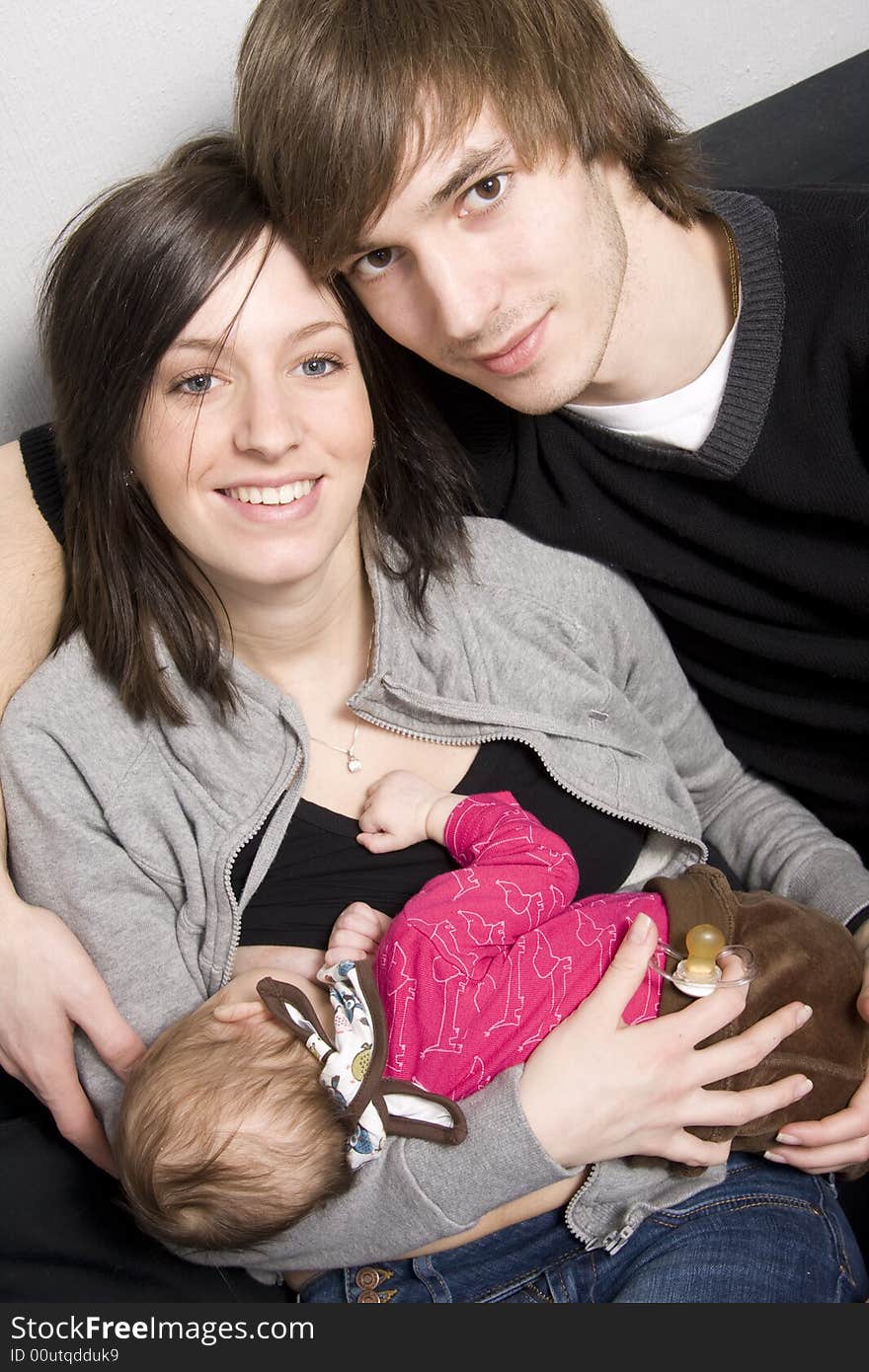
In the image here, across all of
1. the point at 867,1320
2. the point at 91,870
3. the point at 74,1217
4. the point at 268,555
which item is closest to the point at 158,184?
the point at 268,555

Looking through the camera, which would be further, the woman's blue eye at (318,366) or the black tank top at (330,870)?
Result: the black tank top at (330,870)

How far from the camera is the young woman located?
1.49m

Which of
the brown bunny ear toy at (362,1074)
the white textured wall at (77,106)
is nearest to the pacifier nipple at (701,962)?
the brown bunny ear toy at (362,1074)

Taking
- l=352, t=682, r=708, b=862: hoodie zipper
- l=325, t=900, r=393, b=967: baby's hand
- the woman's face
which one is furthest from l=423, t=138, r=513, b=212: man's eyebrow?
l=325, t=900, r=393, b=967: baby's hand

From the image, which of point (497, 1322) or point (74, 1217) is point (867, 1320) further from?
point (74, 1217)

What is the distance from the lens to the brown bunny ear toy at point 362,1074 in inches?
→ 57.1

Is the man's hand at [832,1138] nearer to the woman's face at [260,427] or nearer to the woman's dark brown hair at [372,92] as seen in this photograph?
the woman's face at [260,427]

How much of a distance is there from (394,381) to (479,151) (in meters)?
0.35

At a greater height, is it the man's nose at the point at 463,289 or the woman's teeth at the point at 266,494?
the man's nose at the point at 463,289

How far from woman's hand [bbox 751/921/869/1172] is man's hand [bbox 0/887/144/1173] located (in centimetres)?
79

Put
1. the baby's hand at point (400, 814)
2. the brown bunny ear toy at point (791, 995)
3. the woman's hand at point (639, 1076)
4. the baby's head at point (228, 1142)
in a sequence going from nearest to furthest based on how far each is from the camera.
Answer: the baby's head at point (228, 1142) < the woman's hand at point (639, 1076) < the brown bunny ear toy at point (791, 995) < the baby's hand at point (400, 814)

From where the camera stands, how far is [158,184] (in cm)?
150

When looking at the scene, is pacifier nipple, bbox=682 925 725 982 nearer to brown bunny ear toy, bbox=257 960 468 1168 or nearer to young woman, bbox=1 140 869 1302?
young woman, bbox=1 140 869 1302

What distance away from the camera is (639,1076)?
4.89ft
